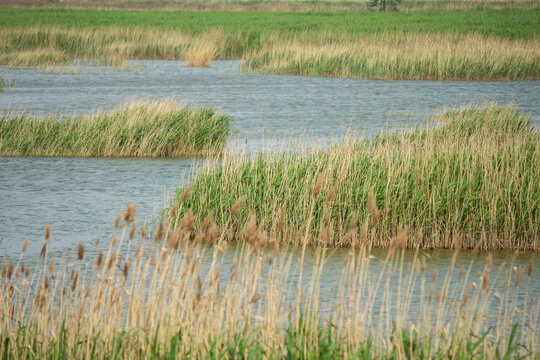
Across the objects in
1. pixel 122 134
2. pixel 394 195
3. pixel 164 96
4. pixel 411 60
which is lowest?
pixel 394 195

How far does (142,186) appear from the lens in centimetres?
1203

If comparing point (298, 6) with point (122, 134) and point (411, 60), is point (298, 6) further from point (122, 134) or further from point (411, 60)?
point (122, 134)

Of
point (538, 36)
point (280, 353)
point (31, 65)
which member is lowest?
point (280, 353)

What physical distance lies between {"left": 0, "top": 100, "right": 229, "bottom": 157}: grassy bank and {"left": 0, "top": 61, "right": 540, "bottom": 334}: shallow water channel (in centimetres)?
36

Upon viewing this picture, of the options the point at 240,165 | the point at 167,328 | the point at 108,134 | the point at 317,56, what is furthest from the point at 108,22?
the point at 167,328

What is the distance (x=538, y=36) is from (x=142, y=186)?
1013 inches

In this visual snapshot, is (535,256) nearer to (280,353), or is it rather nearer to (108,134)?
(280,353)

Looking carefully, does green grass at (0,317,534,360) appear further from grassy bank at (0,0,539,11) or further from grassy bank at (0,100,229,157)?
grassy bank at (0,0,539,11)

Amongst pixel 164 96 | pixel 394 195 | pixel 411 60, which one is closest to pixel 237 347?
pixel 394 195

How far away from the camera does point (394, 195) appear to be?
8969 mm

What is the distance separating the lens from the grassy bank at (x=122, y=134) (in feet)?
47.0

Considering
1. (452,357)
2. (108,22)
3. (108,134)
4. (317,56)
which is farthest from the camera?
(108,22)

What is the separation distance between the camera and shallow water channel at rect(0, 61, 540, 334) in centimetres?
977

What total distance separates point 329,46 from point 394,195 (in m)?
22.0
